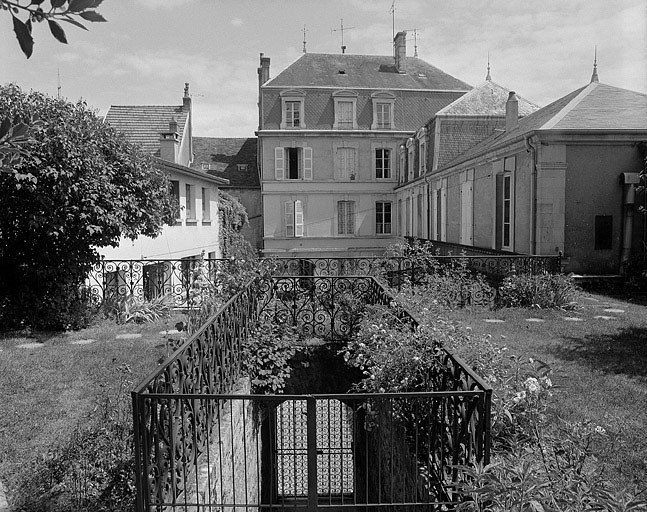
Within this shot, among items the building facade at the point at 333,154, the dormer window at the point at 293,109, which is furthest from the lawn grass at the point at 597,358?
the dormer window at the point at 293,109

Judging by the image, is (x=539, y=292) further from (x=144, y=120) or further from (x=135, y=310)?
(x=144, y=120)

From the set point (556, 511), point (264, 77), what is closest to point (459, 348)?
point (556, 511)

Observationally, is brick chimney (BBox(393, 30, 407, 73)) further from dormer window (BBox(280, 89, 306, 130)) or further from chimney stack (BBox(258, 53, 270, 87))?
chimney stack (BBox(258, 53, 270, 87))

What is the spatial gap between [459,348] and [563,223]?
10682 millimetres

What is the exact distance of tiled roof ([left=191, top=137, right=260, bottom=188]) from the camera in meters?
36.3

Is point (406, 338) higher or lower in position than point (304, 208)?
lower

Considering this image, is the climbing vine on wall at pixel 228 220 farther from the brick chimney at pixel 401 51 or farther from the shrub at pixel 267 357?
the shrub at pixel 267 357

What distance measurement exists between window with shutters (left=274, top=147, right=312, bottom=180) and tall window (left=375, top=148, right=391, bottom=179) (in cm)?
423

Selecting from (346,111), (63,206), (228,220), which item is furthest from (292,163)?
(63,206)

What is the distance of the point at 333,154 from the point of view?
33.5 m

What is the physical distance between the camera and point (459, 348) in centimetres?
440

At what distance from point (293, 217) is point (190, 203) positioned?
1412 cm

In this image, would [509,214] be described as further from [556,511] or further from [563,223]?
[556,511]

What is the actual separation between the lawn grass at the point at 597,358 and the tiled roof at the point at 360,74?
24947mm
